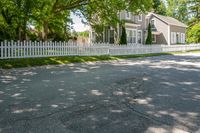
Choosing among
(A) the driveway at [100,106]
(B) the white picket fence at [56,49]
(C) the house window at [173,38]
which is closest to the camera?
(A) the driveway at [100,106]

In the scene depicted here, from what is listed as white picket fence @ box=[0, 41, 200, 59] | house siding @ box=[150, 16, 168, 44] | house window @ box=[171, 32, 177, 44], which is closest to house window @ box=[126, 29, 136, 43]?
white picket fence @ box=[0, 41, 200, 59]

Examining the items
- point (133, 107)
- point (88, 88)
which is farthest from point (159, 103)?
point (88, 88)

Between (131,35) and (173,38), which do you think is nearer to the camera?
(131,35)

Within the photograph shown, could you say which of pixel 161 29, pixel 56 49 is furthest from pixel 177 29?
pixel 56 49

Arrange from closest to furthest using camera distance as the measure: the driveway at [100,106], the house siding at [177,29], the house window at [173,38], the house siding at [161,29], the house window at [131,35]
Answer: the driveway at [100,106] < the house window at [131,35] < the house siding at [161,29] < the house siding at [177,29] < the house window at [173,38]

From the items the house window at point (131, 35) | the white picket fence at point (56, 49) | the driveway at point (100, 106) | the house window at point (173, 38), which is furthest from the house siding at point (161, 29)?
the driveway at point (100, 106)

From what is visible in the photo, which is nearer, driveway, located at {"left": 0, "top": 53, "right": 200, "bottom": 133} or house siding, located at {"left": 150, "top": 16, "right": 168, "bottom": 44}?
driveway, located at {"left": 0, "top": 53, "right": 200, "bottom": 133}

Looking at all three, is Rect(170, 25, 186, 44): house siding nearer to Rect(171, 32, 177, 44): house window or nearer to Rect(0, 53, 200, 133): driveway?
Rect(171, 32, 177, 44): house window

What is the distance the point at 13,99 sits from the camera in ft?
21.6

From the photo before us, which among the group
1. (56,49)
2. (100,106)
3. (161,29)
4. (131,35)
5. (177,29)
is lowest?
(100,106)

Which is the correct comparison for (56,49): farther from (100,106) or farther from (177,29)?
(177,29)

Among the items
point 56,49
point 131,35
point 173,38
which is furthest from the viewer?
point 173,38

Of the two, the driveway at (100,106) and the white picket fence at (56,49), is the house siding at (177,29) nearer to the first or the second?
the white picket fence at (56,49)

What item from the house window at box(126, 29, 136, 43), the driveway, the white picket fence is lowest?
the driveway
